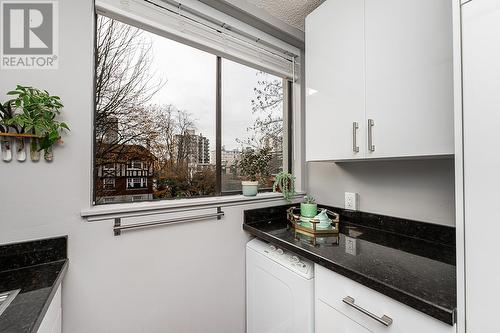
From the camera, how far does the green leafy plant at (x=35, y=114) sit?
948 mm

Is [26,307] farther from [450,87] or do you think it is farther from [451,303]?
[450,87]

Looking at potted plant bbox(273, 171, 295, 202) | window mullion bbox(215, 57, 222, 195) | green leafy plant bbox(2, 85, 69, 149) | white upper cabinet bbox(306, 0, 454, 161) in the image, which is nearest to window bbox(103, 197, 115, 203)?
green leafy plant bbox(2, 85, 69, 149)

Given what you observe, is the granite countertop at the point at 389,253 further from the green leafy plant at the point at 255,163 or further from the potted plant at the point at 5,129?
the potted plant at the point at 5,129

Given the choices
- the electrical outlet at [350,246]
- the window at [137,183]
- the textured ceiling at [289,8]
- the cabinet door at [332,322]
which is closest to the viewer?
the cabinet door at [332,322]

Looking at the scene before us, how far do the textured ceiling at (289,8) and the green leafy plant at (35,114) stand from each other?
139 centimetres

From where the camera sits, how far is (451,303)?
2.27ft

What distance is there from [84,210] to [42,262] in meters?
0.27

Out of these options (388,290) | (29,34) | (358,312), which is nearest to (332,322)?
(358,312)

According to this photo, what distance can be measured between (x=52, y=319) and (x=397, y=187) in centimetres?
186

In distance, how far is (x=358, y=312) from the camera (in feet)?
3.01

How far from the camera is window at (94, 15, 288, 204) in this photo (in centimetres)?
132

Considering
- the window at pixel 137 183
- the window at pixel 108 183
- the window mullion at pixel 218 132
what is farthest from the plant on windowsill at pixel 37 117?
the window mullion at pixel 218 132

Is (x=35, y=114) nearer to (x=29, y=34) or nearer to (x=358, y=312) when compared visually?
(x=29, y=34)

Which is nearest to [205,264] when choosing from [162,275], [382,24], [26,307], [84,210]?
[162,275]
